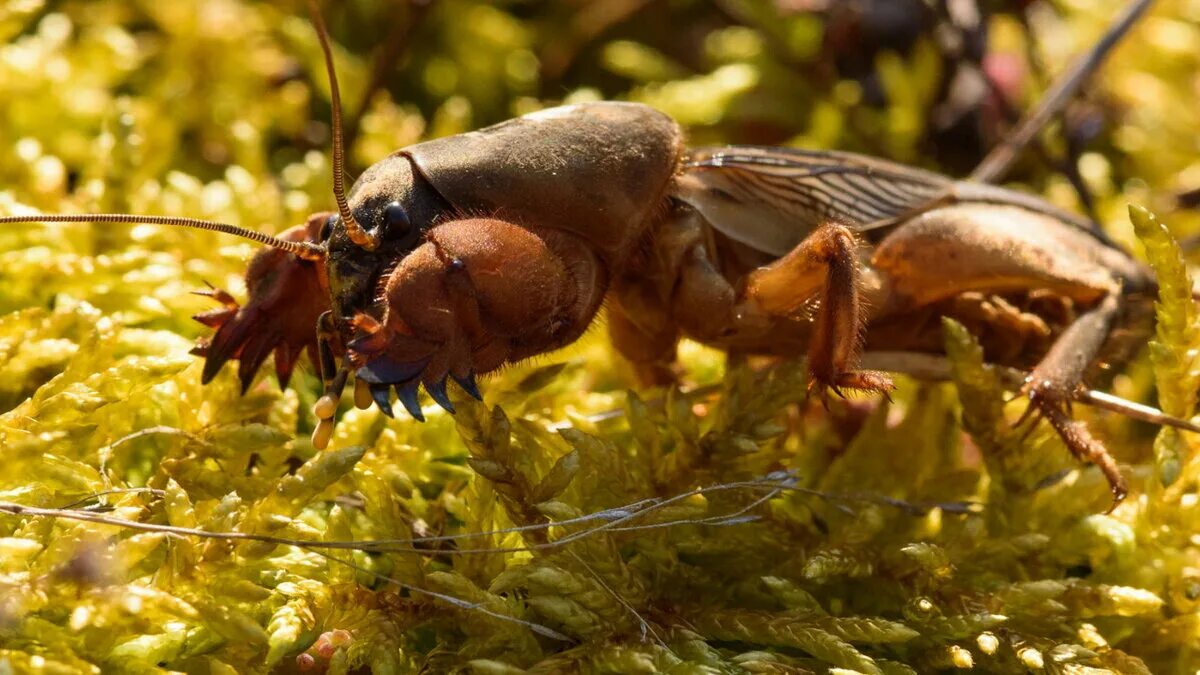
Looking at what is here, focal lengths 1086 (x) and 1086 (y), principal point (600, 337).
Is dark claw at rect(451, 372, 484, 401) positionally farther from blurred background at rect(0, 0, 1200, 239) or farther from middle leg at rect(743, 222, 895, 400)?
blurred background at rect(0, 0, 1200, 239)

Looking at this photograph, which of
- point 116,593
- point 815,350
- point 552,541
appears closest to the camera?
point 116,593

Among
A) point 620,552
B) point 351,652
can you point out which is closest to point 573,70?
point 620,552

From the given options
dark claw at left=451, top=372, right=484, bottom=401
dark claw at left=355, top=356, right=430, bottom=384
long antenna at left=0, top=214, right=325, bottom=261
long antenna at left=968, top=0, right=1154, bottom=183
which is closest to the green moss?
dark claw at left=451, top=372, right=484, bottom=401

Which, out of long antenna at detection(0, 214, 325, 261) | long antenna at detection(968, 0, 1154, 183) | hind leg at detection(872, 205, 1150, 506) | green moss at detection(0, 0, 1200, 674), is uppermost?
long antenna at detection(968, 0, 1154, 183)

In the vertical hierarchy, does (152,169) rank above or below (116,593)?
above

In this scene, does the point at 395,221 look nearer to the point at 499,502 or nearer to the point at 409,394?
the point at 409,394

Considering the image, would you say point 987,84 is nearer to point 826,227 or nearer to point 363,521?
point 826,227

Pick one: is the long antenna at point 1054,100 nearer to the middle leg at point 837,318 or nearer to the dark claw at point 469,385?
the middle leg at point 837,318
